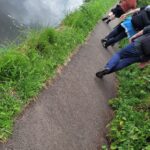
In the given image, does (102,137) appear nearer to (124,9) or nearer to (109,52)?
(109,52)

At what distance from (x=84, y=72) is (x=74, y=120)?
2.05 meters

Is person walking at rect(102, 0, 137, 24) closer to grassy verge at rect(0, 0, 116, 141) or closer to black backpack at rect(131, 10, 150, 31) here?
black backpack at rect(131, 10, 150, 31)

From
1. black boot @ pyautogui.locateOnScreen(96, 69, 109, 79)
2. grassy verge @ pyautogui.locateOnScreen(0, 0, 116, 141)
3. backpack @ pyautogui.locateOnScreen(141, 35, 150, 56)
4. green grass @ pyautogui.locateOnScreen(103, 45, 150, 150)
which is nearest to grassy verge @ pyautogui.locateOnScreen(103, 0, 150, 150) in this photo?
green grass @ pyautogui.locateOnScreen(103, 45, 150, 150)

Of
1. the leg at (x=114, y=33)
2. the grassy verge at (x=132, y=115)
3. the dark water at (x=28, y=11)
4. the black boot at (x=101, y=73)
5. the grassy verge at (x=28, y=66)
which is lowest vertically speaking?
the grassy verge at (x=132, y=115)

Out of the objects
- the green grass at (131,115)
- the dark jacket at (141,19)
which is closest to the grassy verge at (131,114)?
the green grass at (131,115)

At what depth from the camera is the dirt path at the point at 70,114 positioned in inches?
201

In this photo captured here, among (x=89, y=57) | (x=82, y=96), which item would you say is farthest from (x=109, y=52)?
(x=82, y=96)

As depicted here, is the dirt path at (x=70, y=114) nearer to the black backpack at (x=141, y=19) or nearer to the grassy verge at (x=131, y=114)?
the grassy verge at (x=131, y=114)

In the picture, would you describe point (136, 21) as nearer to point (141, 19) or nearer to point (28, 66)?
point (141, 19)

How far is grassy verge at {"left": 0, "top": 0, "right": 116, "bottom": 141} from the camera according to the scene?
5195mm

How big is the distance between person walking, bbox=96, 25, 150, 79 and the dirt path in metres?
0.52

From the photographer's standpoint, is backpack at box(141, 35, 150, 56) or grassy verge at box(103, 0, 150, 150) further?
backpack at box(141, 35, 150, 56)

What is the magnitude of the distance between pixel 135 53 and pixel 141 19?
5.35ft

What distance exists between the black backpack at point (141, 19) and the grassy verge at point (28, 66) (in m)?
1.35
